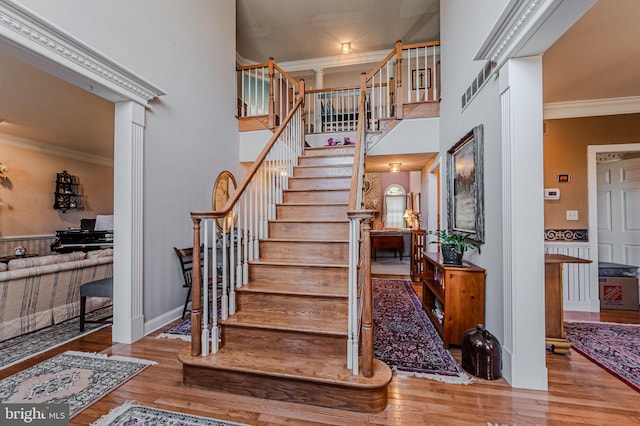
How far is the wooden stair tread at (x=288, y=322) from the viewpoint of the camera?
6.43ft

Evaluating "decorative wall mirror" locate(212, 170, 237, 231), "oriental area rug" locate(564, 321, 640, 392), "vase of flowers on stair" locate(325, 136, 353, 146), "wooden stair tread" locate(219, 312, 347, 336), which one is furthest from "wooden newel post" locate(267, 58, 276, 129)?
"oriental area rug" locate(564, 321, 640, 392)

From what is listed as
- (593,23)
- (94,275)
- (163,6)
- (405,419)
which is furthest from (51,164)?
(593,23)

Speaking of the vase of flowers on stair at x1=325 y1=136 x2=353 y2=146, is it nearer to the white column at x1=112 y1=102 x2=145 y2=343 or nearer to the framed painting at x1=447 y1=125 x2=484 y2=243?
the framed painting at x1=447 y1=125 x2=484 y2=243

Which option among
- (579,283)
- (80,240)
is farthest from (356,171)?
(80,240)

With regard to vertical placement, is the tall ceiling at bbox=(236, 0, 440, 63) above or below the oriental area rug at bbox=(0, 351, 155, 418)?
above

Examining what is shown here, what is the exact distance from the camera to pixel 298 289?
7.72 feet

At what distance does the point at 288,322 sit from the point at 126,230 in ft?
5.74

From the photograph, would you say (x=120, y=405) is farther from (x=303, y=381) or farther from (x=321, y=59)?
(x=321, y=59)

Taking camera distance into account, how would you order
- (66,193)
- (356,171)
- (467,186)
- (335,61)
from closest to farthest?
(356,171), (467,186), (66,193), (335,61)

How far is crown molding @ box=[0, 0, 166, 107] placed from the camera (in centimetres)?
175

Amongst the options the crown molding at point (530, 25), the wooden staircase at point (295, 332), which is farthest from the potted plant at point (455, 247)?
the crown molding at point (530, 25)

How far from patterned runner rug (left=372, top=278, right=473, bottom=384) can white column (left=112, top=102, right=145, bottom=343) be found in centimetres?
226

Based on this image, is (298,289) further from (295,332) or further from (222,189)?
(222,189)

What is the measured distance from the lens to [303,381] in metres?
1.70
